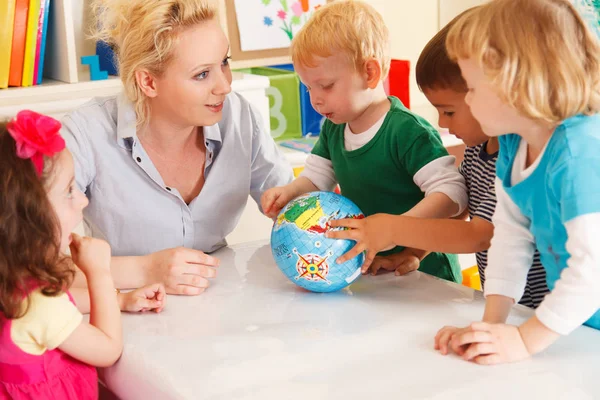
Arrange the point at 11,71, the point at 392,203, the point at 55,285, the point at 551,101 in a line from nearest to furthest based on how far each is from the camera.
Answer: the point at 551,101
the point at 55,285
the point at 392,203
the point at 11,71

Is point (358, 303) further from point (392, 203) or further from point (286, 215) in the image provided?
point (392, 203)

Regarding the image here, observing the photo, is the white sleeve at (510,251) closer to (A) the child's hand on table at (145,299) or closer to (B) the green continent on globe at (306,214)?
(B) the green continent on globe at (306,214)

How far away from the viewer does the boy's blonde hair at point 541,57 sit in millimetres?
982

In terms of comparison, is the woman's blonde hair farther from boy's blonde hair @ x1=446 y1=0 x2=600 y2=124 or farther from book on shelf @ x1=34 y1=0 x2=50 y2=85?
book on shelf @ x1=34 y1=0 x2=50 y2=85

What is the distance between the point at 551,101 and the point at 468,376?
38 cm

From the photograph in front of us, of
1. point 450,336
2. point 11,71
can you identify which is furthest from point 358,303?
point 11,71

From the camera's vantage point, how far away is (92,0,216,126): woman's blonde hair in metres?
1.55

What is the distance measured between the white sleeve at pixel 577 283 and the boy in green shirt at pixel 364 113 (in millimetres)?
479

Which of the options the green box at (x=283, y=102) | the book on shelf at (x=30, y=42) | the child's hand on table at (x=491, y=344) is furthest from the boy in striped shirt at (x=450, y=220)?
the green box at (x=283, y=102)

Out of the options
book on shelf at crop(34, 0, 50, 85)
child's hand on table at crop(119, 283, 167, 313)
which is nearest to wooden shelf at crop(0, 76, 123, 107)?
book on shelf at crop(34, 0, 50, 85)

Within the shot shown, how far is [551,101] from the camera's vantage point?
100 cm

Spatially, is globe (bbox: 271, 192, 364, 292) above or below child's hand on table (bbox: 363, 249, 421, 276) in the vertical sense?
above

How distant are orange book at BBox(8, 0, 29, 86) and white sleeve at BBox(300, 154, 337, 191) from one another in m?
1.14

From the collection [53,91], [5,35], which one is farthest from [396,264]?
[5,35]
